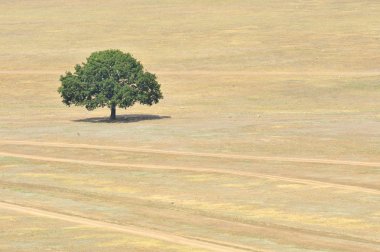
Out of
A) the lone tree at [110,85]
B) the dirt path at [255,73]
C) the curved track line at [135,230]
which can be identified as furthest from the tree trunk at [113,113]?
the curved track line at [135,230]

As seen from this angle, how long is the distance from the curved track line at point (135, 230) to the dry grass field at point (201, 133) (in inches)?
4.3

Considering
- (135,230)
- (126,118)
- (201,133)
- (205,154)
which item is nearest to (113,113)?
(126,118)

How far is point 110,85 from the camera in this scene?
108m

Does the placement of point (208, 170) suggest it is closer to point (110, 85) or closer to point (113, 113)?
point (110, 85)

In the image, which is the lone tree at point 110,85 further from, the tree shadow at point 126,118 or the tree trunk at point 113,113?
the tree shadow at point 126,118

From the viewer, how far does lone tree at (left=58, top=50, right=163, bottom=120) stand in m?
108

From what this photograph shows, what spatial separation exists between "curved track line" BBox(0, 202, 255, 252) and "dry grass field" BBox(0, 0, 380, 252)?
11 cm

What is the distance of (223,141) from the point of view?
91812 mm

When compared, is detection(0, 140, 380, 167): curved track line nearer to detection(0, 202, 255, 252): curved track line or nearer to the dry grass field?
the dry grass field

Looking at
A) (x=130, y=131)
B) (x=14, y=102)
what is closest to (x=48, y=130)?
(x=130, y=131)

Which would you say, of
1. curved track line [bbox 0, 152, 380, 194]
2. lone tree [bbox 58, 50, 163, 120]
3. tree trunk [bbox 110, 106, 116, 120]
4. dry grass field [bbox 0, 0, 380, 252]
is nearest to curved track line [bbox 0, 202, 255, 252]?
dry grass field [bbox 0, 0, 380, 252]

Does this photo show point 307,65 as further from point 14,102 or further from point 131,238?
point 131,238

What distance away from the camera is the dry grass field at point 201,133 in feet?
198

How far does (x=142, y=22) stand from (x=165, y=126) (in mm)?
69877
